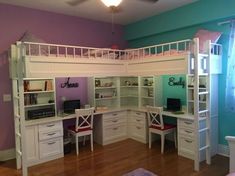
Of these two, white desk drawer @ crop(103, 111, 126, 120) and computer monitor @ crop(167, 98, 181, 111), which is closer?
computer monitor @ crop(167, 98, 181, 111)

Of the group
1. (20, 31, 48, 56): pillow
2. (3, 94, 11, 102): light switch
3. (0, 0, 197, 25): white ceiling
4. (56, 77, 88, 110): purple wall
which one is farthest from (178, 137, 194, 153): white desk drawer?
(3, 94, 11, 102): light switch

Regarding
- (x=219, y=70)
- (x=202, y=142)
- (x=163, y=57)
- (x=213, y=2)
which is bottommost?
(x=202, y=142)

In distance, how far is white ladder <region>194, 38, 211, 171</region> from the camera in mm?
3084

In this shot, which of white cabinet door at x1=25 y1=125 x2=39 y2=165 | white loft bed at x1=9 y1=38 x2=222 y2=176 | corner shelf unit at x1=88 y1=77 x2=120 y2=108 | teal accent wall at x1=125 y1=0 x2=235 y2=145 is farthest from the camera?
corner shelf unit at x1=88 y1=77 x2=120 y2=108

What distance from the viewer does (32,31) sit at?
12.9ft

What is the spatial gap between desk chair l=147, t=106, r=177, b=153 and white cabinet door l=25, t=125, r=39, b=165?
2144 millimetres

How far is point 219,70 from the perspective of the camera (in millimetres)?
3555

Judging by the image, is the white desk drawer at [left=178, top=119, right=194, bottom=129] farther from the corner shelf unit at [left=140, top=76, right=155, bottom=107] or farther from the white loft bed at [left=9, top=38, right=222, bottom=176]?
the corner shelf unit at [left=140, top=76, right=155, bottom=107]

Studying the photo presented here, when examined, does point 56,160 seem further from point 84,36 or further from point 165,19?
point 165,19

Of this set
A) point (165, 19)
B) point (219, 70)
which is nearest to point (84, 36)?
point (165, 19)

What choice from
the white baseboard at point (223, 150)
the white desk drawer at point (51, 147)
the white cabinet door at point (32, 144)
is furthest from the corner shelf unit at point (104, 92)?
the white baseboard at point (223, 150)

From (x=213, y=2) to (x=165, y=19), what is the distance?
1043 millimetres

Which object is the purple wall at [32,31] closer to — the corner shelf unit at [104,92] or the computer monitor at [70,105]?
the computer monitor at [70,105]

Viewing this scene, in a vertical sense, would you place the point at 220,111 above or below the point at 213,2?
below
